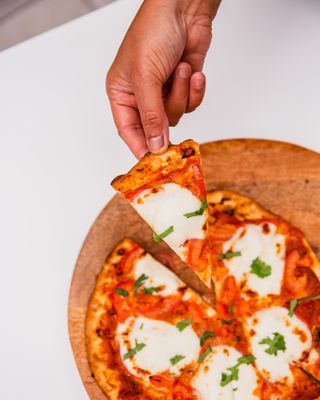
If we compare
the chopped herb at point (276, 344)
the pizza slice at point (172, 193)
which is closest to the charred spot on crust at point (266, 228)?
the pizza slice at point (172, 193)

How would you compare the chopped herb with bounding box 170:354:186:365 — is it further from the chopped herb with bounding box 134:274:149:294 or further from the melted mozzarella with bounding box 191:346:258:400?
the chopped herb with bounding box 134:274:149:294

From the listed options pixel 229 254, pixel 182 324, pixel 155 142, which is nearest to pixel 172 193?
pixel 155 142

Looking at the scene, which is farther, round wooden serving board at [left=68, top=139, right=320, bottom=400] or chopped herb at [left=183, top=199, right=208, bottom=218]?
round wooden serving board at [left=68, top=139, right=320, bottom=400]

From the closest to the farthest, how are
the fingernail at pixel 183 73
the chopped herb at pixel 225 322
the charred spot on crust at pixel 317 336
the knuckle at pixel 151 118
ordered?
the knuckle at pixel 151 118, the fingernail at pixel 183 73, the charred spot on crust at pixel 317 336, the chopped herb at pixel 225 322

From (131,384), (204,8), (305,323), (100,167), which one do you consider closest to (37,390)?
(131,384)

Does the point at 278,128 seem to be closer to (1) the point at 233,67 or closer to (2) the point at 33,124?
(1) the point at 233,67

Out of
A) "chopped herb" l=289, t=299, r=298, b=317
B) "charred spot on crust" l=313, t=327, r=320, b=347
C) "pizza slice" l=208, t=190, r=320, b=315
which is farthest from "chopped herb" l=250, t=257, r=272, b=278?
"charred spot on crust" l=313, t=327, r=320, b=347

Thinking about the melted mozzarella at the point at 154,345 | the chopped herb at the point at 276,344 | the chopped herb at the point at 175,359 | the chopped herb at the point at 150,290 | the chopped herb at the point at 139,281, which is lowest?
the chopped herb at the point at 276,344

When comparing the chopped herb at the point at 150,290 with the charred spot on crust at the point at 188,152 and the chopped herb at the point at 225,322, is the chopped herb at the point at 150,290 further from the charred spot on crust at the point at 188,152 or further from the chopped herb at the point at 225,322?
the charred spot on crust at the point at 188,152
